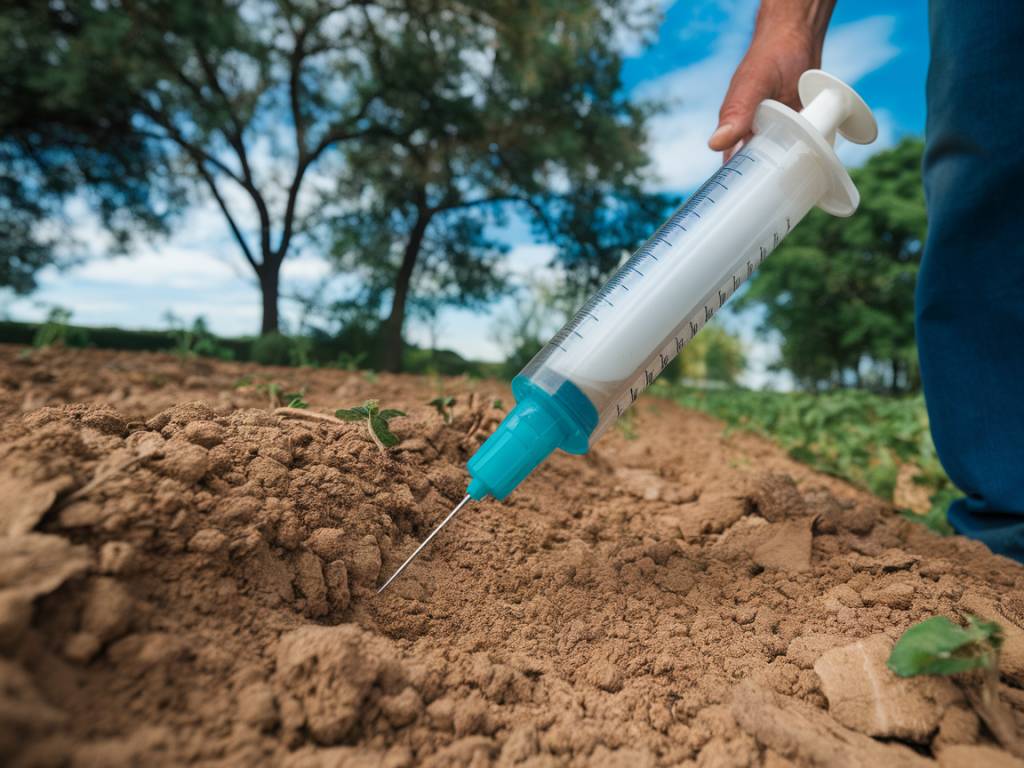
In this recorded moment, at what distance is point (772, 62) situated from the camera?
170cm

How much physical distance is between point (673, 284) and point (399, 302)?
8.38 meters

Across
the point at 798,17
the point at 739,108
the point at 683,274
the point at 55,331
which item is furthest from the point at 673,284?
the point at 55,331

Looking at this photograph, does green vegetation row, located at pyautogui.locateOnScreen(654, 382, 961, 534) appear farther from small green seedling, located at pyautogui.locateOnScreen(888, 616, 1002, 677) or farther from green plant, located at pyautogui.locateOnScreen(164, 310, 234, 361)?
green plant, located at pyautogui.locateOnScreen(164, 310, 234, 361)

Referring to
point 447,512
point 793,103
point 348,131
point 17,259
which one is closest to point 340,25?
point 348,131

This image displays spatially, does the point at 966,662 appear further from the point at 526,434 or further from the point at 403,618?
the point at 403,618

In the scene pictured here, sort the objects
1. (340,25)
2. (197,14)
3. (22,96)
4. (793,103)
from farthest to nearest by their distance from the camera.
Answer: (340,25)
(22,96)
(197,14)
(793,103)

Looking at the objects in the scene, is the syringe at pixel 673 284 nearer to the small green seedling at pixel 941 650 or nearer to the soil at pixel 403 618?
the soil at pixel 403 618

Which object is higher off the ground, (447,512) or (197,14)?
(197,14)

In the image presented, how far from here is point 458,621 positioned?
1134 millimetres

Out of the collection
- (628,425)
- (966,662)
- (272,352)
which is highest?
(272,352)

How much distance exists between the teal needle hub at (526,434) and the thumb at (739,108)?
84 centimetres

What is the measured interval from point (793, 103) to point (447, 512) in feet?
5.15

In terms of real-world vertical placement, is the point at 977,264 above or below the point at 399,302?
below

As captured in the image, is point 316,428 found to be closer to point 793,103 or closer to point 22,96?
point 793,103
